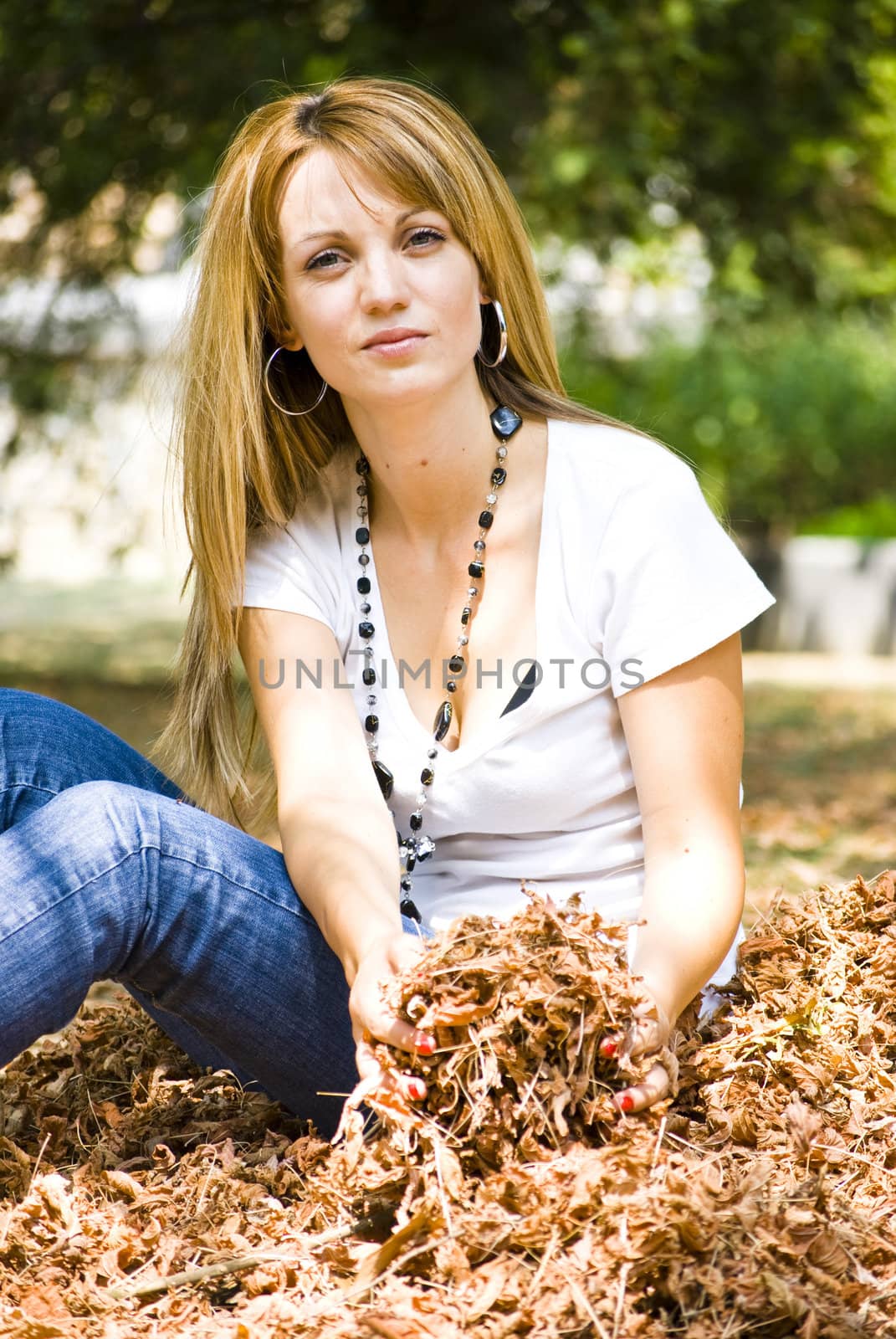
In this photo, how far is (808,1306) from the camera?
158 centimetres

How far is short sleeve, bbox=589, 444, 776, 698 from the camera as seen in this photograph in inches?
84.2

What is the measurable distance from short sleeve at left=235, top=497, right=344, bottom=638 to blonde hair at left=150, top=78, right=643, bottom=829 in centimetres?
3

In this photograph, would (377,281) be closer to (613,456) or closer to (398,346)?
(398,346)

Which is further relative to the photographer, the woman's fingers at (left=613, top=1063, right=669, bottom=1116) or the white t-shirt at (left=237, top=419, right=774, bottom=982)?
the white t-shirt at (left=237, top=419, right=774, bottom=982)

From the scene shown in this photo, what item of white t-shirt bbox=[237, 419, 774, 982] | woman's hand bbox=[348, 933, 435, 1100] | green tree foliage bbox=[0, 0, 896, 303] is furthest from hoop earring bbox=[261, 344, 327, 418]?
green tree foliage bbox=[0, 0, 896, 303]

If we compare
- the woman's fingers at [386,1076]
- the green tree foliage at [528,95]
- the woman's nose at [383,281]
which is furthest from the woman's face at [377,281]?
the green tree foliage at [528,95]

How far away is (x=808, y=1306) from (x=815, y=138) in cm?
645

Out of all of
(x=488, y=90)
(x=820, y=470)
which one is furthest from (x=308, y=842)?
(x=820, y=470)

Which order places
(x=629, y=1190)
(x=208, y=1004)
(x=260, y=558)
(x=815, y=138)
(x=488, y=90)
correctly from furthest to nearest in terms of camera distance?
1. (x=815, y=138)
2. (x=488, y=90)
3. (x=260, y=558)
4. (x=208, y=1004)
5. (x=629, y=1190)

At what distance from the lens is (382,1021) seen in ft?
5.97

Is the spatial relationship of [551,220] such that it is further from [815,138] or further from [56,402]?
[56,402]

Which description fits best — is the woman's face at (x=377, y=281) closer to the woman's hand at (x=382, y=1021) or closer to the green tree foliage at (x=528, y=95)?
the woman's hand at (x=382, y=1021)

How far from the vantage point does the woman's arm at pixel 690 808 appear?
2010 mm

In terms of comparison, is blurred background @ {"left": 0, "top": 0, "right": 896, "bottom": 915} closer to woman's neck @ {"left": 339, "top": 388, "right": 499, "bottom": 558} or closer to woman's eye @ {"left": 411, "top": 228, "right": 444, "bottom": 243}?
woman's neck @ {"left": 339, "top": 388, "right": 499, "bottom": 558}
